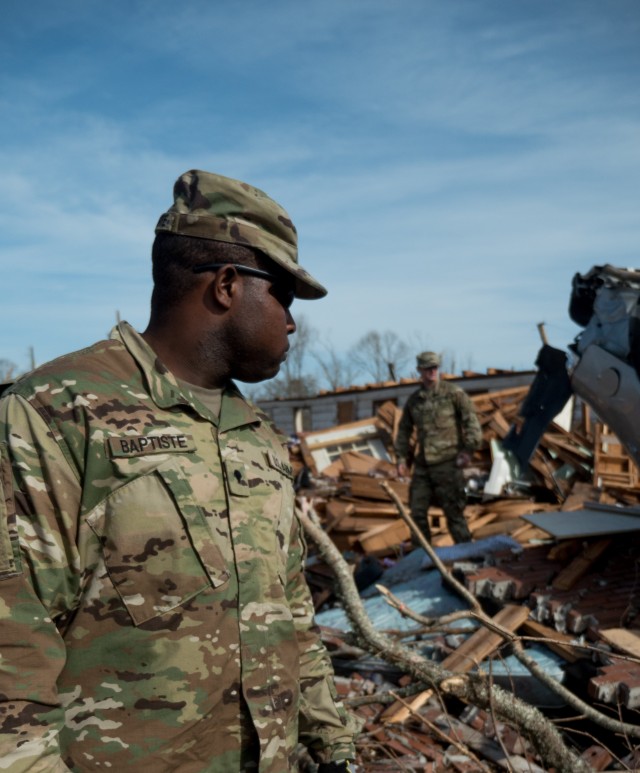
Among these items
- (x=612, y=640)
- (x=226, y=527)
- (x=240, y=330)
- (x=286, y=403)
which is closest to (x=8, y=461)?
(x=226, y=527)

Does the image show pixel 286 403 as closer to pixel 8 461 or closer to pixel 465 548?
pixel 465 548

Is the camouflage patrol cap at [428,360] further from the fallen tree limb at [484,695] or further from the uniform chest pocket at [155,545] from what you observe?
the uniform chest pocket at [155,545]

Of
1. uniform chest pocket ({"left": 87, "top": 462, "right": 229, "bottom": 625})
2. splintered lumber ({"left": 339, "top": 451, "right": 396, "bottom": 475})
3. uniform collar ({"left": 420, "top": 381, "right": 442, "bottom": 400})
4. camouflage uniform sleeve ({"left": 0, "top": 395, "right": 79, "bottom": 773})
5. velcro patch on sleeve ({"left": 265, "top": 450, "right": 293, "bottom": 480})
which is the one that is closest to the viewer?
camouflage uniform sleeve ({"left": 0, "top": 395, "right": 79, "bottom": 773})

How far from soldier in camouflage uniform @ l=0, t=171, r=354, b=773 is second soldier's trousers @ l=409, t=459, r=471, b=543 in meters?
6.71

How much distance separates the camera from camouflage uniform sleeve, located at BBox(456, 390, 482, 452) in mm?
8438

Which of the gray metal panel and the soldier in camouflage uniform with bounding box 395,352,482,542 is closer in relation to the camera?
the gray metal panel

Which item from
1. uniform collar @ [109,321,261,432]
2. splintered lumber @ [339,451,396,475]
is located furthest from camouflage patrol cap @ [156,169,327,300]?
splintered lumber @ [339,451,396,475]

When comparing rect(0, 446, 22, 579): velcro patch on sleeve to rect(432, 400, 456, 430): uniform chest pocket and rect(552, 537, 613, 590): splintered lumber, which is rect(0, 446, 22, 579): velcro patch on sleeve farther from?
rect(432, 400, 456, 430): uniform chest pocket

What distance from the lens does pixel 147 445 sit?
163cm

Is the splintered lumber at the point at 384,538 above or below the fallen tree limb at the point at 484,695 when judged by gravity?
below

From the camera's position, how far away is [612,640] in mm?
4789

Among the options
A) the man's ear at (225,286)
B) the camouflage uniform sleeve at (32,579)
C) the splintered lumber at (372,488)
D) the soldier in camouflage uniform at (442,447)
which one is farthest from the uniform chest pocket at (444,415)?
the camouflage uniform sleeve at (32,579)

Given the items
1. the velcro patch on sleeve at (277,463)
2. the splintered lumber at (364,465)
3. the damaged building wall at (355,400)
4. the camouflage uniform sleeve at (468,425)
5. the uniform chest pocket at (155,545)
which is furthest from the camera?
the damaged building wall at (355,400)

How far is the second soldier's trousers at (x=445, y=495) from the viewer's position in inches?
338
